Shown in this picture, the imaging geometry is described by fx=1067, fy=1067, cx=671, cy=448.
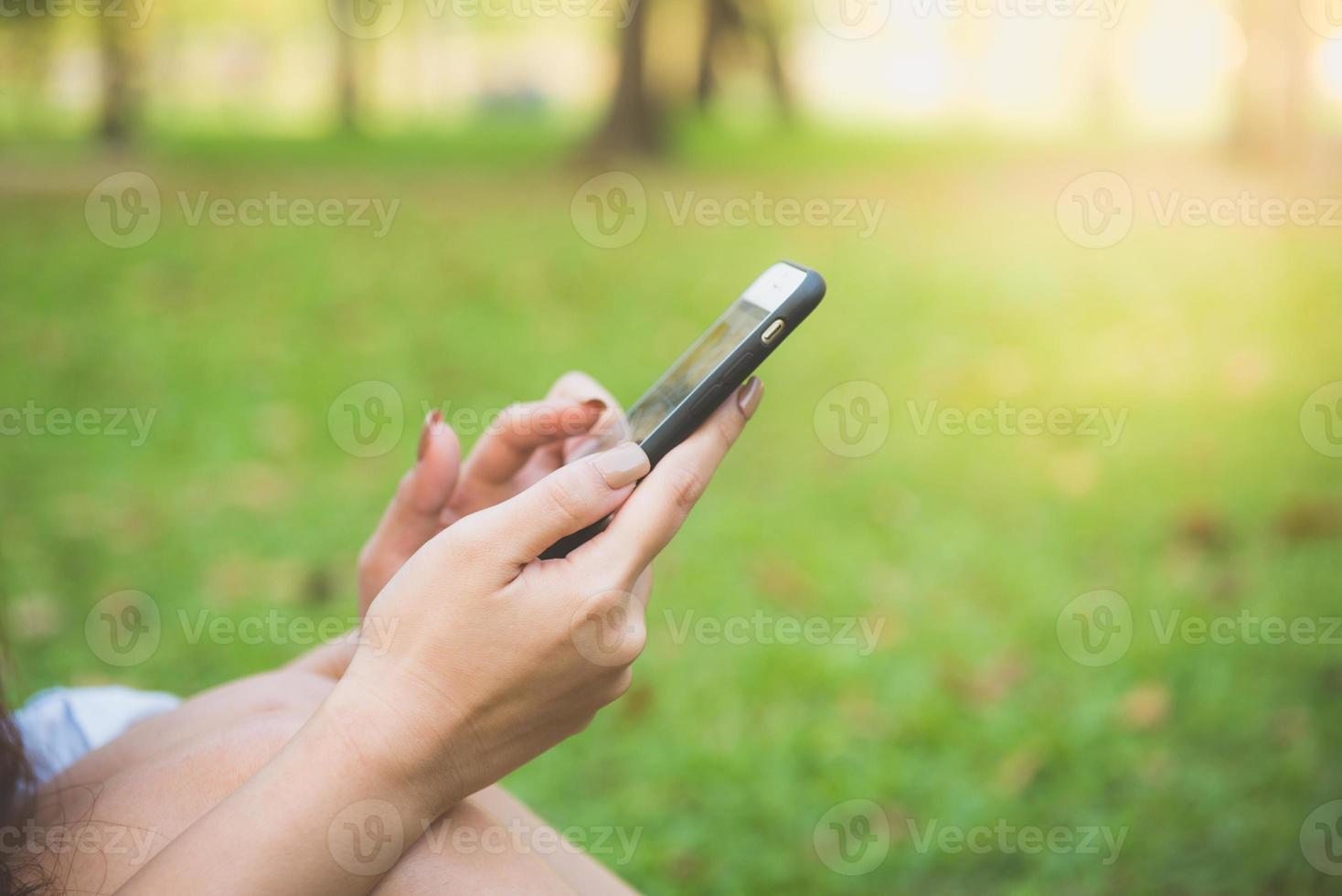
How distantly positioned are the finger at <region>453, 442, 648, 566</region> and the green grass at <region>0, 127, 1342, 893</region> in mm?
1313

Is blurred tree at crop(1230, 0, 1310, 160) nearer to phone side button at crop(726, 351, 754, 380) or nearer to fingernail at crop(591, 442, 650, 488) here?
phone side button at crop(726, 351, 754, 380)

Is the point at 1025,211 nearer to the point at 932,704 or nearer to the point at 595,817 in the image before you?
the point at 932,704

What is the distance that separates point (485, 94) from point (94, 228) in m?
32.9

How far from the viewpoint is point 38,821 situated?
114 centimetres

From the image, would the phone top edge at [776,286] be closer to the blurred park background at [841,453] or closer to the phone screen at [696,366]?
the phone screen at [696,366]

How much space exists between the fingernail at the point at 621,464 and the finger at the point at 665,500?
0.01 meters

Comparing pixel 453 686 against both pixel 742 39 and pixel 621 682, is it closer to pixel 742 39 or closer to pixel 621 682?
pixel 621 682

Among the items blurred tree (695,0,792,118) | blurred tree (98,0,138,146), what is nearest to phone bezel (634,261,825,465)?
blurred tree (98,0,138,146)

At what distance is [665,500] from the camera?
3.64 ft

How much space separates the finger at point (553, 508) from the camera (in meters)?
1.02

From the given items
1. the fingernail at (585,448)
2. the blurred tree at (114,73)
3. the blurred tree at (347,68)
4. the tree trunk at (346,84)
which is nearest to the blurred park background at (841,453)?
the fingernail at (585,448)

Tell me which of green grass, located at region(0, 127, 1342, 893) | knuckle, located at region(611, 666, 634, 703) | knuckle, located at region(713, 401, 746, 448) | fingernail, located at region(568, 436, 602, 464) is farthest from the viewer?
green grass, located at region(0, 127, 1342, 893)

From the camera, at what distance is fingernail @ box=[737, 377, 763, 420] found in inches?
49.9

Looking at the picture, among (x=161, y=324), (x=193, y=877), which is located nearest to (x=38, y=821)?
(x=193, y=877)
